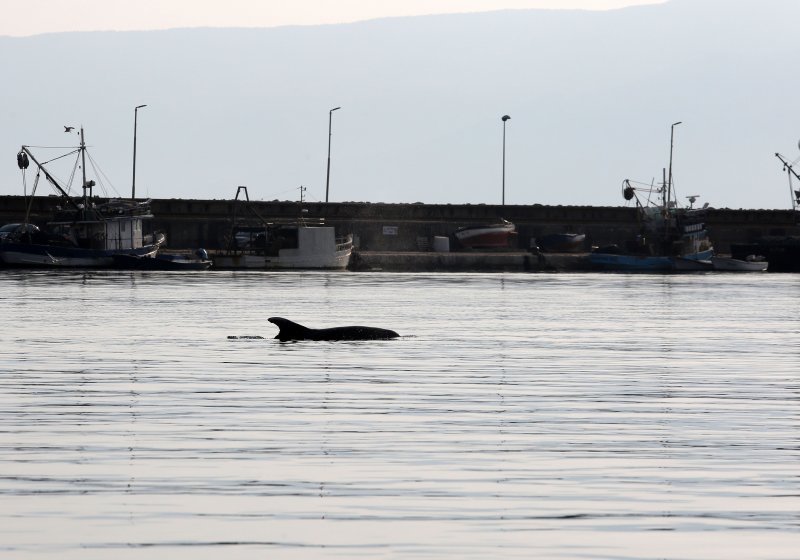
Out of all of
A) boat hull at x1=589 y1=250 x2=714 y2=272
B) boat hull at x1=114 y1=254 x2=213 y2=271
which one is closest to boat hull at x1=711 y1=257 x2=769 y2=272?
boat hull at x1=589 y1=250 x2=714 y2=272

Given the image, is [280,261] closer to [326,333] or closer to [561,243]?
[561,243]

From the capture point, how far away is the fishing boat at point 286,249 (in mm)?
117938

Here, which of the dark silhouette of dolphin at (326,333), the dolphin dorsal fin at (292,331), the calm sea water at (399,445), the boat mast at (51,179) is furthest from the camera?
the boat mast at (51,179)

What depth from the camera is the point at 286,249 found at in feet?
390

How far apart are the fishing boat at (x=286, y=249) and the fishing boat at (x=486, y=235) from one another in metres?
14.2

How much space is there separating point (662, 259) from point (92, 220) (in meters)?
49.8

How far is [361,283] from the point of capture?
9631cm

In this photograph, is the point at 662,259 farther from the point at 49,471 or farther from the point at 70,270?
the point at 49,471

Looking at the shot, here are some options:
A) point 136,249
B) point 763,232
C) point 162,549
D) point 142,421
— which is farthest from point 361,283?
point 162,549

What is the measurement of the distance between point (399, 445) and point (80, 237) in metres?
93.3

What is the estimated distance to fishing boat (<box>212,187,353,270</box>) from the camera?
387 feet

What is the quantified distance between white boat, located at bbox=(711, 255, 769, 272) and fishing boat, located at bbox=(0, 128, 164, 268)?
50.4m

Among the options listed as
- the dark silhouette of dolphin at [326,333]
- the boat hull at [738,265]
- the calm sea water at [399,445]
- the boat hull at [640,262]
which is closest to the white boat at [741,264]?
the boat hull at [738,265]

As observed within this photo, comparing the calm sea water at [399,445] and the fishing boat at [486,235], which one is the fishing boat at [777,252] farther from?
the calm sea water at [399,445]
